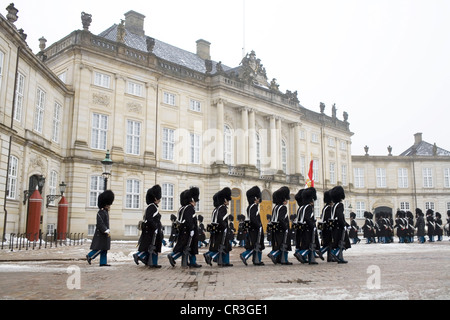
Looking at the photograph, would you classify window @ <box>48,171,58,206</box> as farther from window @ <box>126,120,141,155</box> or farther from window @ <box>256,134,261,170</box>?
window @ <box>256,134,261,170</box>

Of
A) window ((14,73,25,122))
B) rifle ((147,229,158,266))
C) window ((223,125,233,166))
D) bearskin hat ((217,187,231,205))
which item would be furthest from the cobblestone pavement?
window ((223,125,233,166))

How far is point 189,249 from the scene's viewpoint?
38.0 feet

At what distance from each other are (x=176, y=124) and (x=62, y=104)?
9.23m

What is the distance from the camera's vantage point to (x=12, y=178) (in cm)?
2017

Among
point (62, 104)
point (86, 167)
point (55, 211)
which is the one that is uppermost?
point (62, 104)

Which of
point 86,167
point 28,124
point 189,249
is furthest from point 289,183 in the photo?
point 189,249

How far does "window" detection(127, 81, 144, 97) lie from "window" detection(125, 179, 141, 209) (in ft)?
21.5

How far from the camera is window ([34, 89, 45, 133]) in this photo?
23312 millimetres

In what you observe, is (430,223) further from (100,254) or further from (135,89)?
(100,254)

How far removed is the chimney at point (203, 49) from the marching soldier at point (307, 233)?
3293cm

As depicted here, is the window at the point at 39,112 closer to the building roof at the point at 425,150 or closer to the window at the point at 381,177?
the window at the point at 381,177
